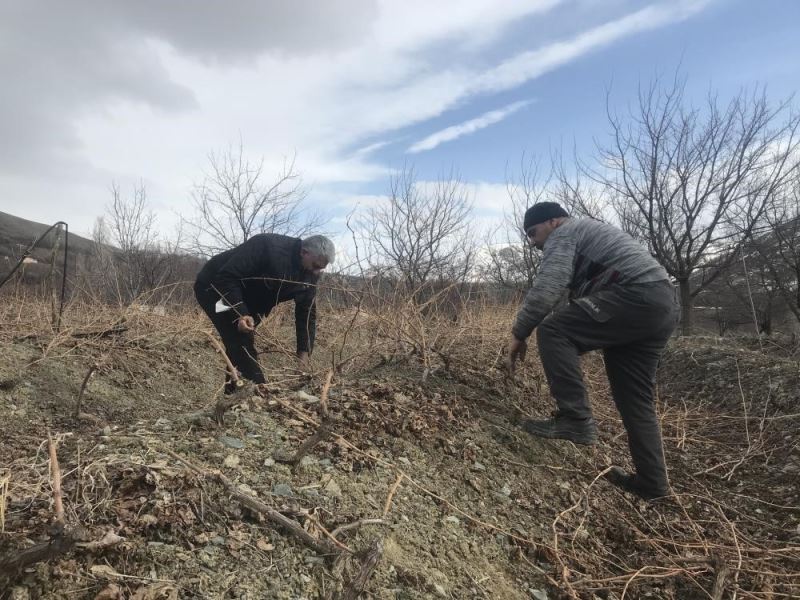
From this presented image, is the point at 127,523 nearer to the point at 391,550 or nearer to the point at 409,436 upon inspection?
the point at 391,550

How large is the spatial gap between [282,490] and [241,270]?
6.58 feet

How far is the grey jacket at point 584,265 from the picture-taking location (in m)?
2.41

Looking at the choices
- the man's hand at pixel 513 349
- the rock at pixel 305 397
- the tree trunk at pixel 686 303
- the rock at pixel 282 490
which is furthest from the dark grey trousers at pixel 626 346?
the tree trunk at pixel 686 303

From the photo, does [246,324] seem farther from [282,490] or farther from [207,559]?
[207,559]

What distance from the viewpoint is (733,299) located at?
2288cm

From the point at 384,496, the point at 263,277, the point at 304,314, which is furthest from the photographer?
the point at 304,314

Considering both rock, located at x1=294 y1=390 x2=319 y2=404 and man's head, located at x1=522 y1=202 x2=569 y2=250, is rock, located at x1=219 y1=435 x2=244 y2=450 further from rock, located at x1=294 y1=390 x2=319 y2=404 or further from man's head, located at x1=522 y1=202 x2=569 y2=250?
man's head, located at x1=522 y1=202 x2=569 y2=250

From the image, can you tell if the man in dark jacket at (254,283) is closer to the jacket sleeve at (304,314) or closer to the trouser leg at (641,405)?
the jacket sleeve at (304,314)

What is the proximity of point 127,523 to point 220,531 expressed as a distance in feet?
0.80

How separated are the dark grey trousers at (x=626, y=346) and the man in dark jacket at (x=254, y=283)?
1.62m

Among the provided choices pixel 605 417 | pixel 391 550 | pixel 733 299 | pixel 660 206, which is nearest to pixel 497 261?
pixel 660 206

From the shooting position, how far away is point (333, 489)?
1.81 meters

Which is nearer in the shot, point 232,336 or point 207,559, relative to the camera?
point 207,559

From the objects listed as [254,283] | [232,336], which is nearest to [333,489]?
[232,336]
